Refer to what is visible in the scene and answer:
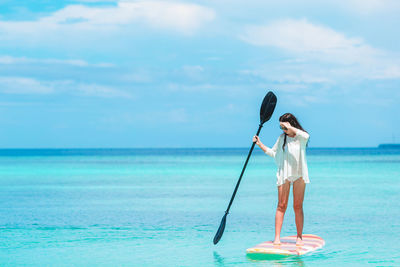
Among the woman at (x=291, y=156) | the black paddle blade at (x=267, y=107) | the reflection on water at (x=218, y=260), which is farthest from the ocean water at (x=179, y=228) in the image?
the black paddle blade at (x=267, y=107)

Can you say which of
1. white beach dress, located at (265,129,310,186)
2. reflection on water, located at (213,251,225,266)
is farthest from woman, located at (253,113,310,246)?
reflection on water, located at (213,251,225,266)

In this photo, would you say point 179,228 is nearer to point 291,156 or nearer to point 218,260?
point 218,260

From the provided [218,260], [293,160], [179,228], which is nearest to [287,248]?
[218,260]

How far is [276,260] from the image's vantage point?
751cm

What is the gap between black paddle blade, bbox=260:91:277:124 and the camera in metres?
8.09

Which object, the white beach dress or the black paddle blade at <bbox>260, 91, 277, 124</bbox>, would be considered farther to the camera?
the black paddle blade at <bbox>260, 91, 277, 124</bbox>

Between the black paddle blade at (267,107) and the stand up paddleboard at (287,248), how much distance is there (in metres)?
1.58

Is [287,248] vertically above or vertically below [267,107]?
below

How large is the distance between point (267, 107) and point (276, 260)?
192 centimetres

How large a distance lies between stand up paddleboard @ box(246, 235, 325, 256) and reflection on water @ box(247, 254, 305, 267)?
50mm

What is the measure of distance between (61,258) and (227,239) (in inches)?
99.2

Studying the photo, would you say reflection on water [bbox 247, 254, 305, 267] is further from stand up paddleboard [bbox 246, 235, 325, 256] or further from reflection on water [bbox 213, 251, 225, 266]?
reflection on water [bbox 213, 251, 225, 266]

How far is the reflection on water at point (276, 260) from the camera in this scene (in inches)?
289

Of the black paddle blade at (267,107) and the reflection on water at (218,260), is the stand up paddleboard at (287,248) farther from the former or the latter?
the black paddle blade at (267,107)
